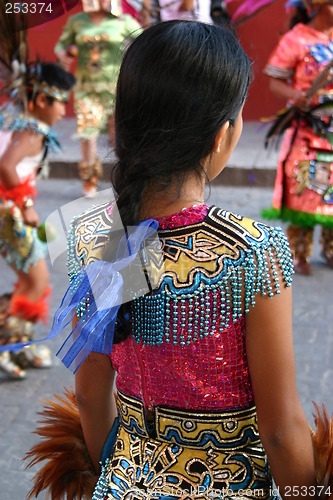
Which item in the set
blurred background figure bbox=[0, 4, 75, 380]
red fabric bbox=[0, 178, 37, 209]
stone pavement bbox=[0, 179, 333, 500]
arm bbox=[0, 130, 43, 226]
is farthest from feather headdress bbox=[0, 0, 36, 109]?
stone pavement bbox=[0, 179, 333, 500]

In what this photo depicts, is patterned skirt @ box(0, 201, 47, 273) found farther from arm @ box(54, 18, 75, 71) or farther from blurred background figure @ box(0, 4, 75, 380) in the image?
arm @ box(54, 18, 75, 71)

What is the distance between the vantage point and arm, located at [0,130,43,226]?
119 inches

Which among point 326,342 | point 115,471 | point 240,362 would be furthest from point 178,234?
point 326,342

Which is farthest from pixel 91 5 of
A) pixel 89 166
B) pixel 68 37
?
pixel 89 166

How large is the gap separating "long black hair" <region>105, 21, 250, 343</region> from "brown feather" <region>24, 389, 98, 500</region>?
1.54 ft

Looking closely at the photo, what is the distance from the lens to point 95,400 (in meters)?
1.41

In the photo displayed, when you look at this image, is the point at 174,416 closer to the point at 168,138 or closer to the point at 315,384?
the point at 168,138

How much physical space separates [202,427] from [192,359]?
0.14m

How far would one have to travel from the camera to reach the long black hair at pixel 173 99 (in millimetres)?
1067

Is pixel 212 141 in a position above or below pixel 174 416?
above

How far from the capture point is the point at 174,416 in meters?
1.23

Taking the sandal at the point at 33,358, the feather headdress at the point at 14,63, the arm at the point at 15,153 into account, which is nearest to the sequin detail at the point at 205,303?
the feather headdress at the point at 14,63

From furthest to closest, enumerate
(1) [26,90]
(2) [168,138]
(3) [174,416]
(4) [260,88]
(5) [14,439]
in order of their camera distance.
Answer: (4) [260,88] < (1) [26,90] < (5) [14,439] < (3) [174,416] < (2) [168,138]

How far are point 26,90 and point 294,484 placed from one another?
2.45 m
